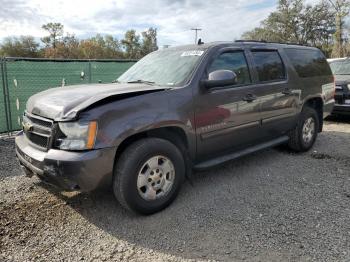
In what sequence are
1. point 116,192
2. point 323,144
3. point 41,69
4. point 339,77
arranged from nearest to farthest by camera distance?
1. point 116,192
2. point 323,144
3. point 41,69
4. point 339,77

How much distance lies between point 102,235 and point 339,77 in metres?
8.45

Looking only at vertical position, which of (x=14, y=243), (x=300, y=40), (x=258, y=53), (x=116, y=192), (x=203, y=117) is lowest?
(x=14, y=243)

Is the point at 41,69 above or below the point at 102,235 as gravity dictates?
above

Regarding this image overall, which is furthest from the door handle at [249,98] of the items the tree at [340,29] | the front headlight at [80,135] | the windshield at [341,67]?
the tree at [340,29]

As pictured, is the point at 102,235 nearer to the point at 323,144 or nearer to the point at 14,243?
the point at 14,243

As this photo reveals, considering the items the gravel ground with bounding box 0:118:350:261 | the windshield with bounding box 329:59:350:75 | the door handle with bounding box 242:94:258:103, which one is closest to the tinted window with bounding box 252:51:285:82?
the door handle with bounding box 242:94:258:103

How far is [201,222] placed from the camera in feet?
11.7

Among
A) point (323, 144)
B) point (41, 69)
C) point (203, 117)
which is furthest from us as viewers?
point (41, 69)

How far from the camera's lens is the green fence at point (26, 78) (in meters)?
7.29

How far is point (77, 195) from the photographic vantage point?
165 inches

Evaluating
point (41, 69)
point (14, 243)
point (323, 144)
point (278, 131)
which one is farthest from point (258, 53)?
point (41, 69)

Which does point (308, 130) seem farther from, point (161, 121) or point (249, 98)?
point (161, 121)

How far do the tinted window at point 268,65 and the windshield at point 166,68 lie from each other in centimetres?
108

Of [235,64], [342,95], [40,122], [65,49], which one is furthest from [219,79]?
[65,49]
